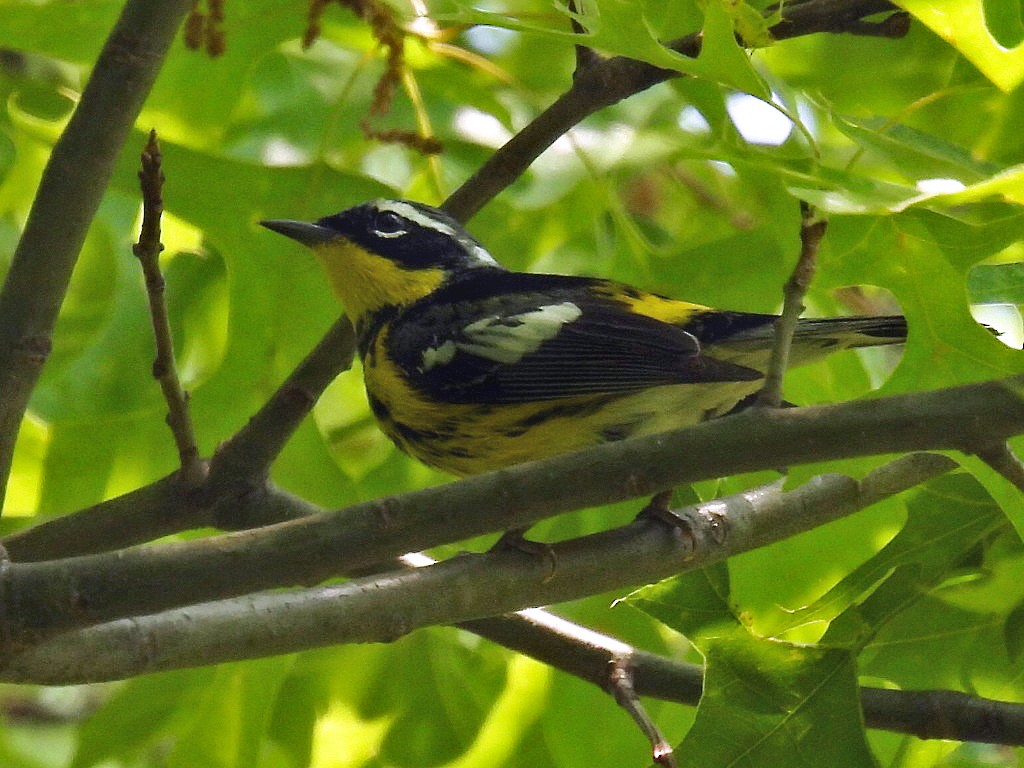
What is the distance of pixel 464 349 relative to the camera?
113 inches

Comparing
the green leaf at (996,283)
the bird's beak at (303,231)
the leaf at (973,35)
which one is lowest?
the bird's beak at (303,231)

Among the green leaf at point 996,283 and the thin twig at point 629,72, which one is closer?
the green leaf at point 996,283

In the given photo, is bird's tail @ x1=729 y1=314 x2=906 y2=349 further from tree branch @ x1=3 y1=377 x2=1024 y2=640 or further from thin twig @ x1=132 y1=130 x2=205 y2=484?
thin twig @ x1=132 y1=130 x2=205 y2=484

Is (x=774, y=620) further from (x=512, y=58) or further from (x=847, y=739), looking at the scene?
(x=512, y=58)

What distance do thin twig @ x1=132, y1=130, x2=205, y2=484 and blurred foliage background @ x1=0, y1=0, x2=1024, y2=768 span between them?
1.71 feet

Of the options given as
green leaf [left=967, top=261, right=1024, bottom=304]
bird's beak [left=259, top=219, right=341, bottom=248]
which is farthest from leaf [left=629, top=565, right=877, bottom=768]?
bird's beak [left=259, top=219, right=341, bottom=248]

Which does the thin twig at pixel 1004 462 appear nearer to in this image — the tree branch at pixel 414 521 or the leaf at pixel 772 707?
the tree branch at pixel 414 521

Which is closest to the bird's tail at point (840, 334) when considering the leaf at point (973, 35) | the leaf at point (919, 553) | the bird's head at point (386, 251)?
the leaf at point (919, 553)

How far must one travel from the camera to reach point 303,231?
2975mm

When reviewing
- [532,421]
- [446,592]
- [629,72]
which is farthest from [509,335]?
[446,592]

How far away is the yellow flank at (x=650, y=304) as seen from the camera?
113 inches

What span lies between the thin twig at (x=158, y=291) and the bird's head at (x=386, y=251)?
0.79m

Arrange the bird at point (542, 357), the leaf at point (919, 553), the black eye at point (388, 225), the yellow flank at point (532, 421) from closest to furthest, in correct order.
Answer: the leaf at point (919, 553) < the bird at point (542, 357) < the yellow flank at point (532, 421) < the black eye at point (388, 225)

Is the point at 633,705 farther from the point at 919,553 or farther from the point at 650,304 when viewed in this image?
the point at 650,304
